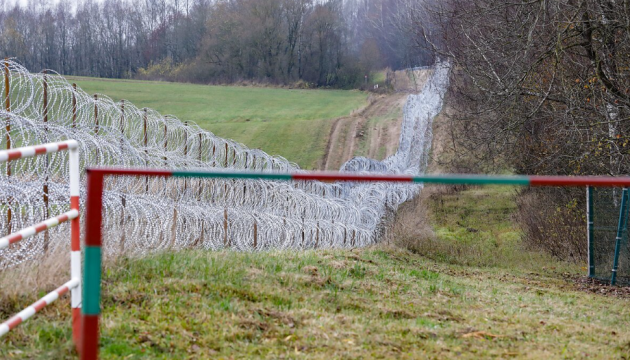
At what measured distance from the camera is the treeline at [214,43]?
7550 centimetres

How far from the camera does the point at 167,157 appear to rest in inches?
405

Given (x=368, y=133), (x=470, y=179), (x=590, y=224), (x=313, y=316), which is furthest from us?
(x=368, y=133)

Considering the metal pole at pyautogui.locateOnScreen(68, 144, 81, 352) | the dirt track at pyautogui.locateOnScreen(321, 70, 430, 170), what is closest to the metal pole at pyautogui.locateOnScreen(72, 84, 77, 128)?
Result: the metal pole at pyautogui.locateOnScreen(68, 144, 81, 352)

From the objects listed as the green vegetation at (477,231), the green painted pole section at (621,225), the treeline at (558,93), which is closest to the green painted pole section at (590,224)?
the green painted pole section at (621,225)

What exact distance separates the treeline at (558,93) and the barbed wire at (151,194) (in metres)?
3.89

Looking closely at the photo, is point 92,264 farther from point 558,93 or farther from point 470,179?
point 558,93

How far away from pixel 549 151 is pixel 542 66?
236 centimetres

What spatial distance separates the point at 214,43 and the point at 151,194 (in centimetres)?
7058

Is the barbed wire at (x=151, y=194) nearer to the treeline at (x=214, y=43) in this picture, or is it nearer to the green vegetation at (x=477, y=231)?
the green vegetation at (x=477, y=231)

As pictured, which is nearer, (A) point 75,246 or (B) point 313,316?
(A) point 75,246

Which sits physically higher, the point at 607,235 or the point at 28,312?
the point at 28,312

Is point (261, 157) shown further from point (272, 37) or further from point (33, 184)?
point (272, 37)

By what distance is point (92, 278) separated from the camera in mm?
3070

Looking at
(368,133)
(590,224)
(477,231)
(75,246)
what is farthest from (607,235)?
(368,133)
